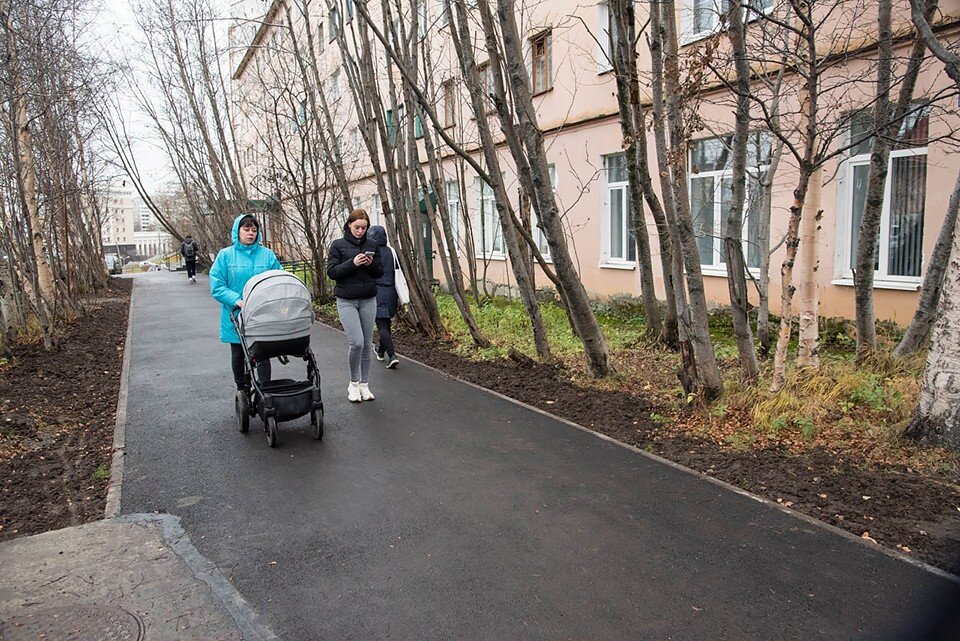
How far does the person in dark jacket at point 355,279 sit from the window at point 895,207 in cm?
642

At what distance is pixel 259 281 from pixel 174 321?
432 inches

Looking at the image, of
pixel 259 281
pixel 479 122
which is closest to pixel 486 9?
pixel 479 122

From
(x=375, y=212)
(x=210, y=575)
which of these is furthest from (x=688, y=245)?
(x=375, y=212)

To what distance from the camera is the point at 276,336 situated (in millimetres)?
6180

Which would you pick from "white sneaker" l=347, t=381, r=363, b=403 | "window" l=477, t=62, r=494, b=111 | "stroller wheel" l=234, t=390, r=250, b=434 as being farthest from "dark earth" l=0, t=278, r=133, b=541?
"window" l=477, t=62, r=494, b=111

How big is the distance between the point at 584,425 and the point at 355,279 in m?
2.77

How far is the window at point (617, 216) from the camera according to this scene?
15.0 meters

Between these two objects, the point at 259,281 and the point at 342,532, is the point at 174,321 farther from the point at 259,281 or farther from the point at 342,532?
the point at 342,532

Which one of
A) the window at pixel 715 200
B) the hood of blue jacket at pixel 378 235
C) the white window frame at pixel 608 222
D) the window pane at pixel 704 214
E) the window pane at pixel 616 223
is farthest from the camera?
the window pane at pixel 616 223

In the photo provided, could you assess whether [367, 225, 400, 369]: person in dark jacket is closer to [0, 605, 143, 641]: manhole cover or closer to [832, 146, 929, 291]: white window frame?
[0, 605, 143, 641]: manhole cover

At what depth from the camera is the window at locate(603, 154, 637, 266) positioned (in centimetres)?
1498

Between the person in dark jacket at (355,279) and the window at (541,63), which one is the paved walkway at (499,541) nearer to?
the person in dark jacket at (355,279)

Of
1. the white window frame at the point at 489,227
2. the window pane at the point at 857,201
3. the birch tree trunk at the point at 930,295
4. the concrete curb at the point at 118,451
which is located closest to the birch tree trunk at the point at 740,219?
the birch tree trunk at the point at 930,295

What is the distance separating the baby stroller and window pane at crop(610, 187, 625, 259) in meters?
10.1
